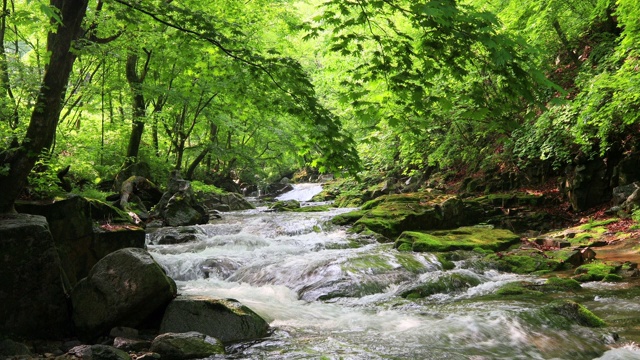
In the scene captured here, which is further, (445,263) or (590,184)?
(590,184)

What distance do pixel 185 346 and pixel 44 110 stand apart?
12.5 ft

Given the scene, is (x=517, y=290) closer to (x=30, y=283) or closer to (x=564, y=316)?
(x=564, y=316)

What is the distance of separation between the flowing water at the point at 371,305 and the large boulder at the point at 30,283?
7.88 feet

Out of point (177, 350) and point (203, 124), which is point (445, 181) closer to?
point (203, 124)

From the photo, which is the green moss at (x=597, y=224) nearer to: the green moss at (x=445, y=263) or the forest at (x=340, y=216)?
the forest at (x=340, y=216)

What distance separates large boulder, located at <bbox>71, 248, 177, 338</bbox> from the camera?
5.32m

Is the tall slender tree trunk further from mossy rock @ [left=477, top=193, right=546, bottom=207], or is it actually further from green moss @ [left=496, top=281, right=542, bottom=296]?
mossy rock @ [left=477, top=193, right=546, bottom=207]

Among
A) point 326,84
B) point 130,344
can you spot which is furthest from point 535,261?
point 326,84

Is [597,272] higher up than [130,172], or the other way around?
[130,172]

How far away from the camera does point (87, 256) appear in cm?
705

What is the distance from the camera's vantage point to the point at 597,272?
7715 millimetres

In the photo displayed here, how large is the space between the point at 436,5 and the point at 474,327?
13.7 ft

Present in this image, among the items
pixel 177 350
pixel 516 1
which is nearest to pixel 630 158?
pixel 516 1

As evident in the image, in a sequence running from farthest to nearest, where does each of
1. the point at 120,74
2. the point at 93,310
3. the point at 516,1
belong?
the point at 120,74
the point at 516,1
the point at 93,310
